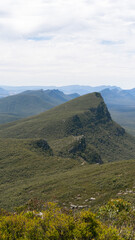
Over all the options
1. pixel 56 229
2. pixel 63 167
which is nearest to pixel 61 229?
pixel 56 229

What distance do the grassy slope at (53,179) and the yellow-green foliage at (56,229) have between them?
14.5 meters

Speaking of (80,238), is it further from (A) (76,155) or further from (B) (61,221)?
(A) (76,155)

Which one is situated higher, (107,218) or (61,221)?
(61,221)

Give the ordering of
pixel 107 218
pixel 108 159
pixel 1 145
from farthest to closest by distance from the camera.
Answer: pixel 108 159
pixel 1 145
pixel 107 218

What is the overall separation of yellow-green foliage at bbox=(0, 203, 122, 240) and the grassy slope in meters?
14.5

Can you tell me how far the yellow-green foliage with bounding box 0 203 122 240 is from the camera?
1814cm

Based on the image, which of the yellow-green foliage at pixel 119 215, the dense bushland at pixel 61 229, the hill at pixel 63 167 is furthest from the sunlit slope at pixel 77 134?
the dense bushland at pixel 61 229

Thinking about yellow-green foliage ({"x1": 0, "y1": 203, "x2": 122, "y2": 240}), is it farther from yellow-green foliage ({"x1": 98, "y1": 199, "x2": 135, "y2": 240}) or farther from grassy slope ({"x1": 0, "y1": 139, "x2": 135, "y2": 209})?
grassy slope ({"x1": 0, "y1": 139, "x2": 135, "y2": 209})

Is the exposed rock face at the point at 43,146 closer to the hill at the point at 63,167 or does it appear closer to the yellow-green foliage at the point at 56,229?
the hill at the point at 63,167

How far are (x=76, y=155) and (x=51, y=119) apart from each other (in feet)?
282

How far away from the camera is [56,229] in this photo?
61.6 ft

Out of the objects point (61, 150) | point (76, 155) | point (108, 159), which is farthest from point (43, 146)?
point (108, 159)

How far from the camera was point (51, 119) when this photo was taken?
629 feet

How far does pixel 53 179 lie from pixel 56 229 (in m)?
44.4
